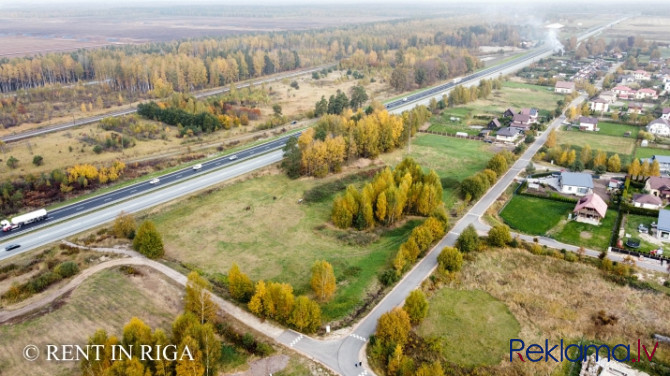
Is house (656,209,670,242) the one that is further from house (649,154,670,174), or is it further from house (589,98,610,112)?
house (589,98,610,112)

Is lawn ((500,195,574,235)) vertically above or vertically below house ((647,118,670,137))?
below

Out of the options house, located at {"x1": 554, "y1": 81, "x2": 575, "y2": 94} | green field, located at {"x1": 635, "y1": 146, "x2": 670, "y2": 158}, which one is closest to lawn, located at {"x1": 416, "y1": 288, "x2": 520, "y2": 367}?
green field, located at {"x1": 635, "y1": 146, "x2": 670, "y2": 158}

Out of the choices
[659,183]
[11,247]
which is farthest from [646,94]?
[11,247]

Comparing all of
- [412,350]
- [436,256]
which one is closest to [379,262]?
[436,256]

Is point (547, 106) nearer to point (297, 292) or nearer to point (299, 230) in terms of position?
point (299, 230)

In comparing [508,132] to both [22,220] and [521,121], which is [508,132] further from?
[22,220]

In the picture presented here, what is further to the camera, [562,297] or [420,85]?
[420,85]
